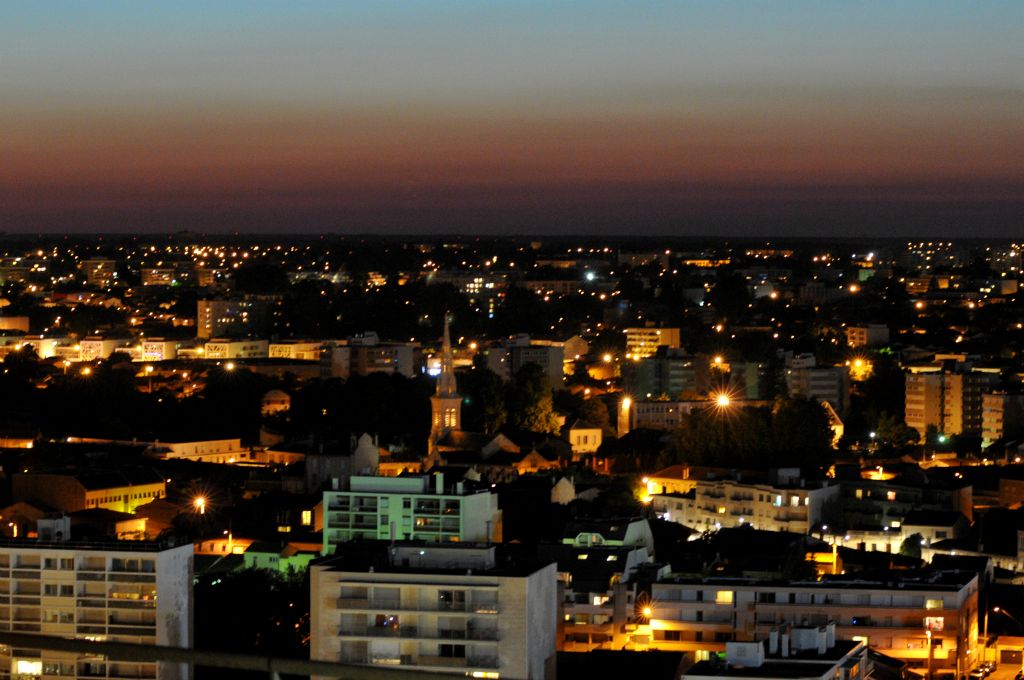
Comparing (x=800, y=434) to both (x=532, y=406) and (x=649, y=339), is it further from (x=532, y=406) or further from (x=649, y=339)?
(x=649, y=339)

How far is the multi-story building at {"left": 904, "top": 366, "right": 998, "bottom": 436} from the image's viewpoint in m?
21.7

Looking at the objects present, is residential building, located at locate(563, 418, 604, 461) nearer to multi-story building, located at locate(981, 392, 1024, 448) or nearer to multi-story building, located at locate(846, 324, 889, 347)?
multi-story building, located at locate(981, 392, 1024, 448)

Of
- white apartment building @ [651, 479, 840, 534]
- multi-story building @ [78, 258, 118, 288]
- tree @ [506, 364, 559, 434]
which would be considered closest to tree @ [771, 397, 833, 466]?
white apartment building @ [651, 479, 840, 534]

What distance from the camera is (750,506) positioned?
555 inches

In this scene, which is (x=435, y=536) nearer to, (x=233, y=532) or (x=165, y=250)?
(x=233, y=532)

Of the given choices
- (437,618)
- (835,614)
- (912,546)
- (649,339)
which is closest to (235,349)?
(649,339)

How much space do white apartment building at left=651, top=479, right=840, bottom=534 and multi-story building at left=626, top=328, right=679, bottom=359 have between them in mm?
15104

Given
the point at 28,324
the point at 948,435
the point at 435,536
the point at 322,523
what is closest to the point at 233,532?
the point at 322,523

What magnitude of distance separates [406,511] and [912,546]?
131 inches

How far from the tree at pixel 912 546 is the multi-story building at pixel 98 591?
512 cm

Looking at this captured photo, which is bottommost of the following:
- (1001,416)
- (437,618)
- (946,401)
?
(437,618)

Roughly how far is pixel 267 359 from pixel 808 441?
39.3 feet

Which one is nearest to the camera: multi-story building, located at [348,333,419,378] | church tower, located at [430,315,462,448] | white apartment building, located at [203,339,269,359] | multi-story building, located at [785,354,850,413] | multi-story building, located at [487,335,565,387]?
church tower, located at [430,315,462,448]

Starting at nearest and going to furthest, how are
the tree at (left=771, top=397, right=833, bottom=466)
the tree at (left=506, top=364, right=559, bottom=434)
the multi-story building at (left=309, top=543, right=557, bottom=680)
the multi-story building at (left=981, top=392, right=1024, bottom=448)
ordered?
the multi-story building at (left=309, top=543, right=557, bottom=680) → the tree at (left=771, top=397, right=833, bottom=466) → the tree at (left=506, top=364, right=559, bottom=434) → the multi-story building at (left=981, top=392, right=1024, bottom=448)
